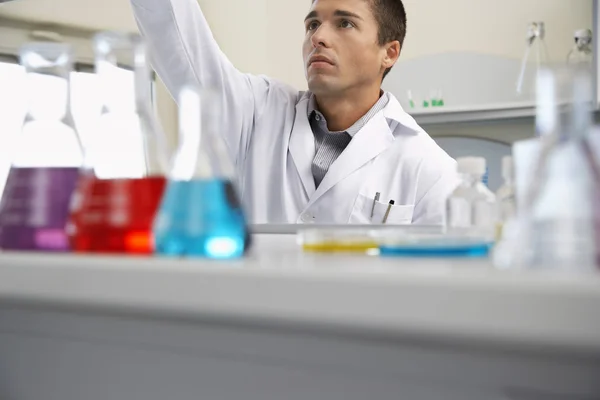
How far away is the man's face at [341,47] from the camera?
217 cm

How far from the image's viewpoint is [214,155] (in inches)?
18.5

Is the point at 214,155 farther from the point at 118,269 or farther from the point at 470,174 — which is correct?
the point at 470,174

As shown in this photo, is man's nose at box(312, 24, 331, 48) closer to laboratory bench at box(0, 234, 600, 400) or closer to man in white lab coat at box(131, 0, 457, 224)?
man in white lab coat at box(131, 0, 457, 224)

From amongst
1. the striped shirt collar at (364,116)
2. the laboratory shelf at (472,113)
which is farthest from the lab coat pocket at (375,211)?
the laboratory shelf at (472,113)

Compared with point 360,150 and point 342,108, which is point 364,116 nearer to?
point 342,108

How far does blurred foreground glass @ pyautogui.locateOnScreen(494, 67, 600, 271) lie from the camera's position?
1.14ft

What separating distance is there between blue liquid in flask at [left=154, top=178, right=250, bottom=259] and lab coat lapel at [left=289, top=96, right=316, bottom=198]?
146 cm

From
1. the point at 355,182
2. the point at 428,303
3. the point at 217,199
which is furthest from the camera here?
the point at 355,182

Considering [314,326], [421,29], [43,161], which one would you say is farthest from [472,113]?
[314,326]

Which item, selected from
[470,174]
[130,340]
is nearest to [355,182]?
[470,174]

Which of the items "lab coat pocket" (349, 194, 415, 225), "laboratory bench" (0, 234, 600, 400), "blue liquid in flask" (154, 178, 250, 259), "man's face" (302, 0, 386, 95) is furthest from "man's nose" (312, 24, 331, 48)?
"blue liquid in flask" (154, 178, 250, 259)

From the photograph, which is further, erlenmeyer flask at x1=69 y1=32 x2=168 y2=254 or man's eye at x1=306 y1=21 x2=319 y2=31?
man's eye at x1=306 y1=21 x2=319 y2=31

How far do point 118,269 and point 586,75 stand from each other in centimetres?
26

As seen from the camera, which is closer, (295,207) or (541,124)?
(541,124)
